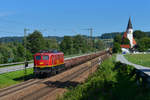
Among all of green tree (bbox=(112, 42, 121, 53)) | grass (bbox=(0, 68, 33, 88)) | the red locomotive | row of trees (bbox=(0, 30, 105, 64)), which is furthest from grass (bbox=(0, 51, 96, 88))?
green tree (bbox=(112, 42, 121, 53))

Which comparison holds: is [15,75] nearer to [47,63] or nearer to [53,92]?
[47,63]

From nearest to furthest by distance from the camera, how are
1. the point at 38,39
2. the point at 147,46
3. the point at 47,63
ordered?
the point at 47,63 → the point at 38,39 → the point at 147,46

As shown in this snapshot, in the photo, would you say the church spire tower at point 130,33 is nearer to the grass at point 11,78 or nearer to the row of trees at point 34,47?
the row of trees at point 34,47

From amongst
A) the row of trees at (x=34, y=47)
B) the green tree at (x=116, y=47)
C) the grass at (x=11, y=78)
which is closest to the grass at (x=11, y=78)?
the grass at (x=11, y=78)

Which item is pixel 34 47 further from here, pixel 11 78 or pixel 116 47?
pixel 11 78

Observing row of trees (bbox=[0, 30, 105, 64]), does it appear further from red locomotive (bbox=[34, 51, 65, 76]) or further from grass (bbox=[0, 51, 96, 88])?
red locomotive (bbox=[34, 51, 65, 76])

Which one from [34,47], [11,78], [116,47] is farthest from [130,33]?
[11,78]

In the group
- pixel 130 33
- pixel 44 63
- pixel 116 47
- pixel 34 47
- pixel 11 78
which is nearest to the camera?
pixel 44 63

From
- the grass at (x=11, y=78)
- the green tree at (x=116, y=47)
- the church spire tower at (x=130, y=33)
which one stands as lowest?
the grass at (x=11, y=78)

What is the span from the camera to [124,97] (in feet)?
32.7

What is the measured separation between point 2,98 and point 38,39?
2555 inches

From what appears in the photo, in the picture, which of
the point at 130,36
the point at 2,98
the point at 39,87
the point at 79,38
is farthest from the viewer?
the point at 130,36

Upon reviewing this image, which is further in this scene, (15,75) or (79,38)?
(79,38)

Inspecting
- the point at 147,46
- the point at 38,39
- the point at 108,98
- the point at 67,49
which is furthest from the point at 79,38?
the point at 108,98
